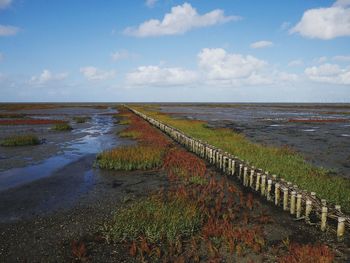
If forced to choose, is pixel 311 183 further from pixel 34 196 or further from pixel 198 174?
pixel 34 196

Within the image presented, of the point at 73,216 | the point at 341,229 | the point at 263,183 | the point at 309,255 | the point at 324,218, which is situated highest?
the point at 263,183

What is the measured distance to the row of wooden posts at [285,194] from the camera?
8.94 m

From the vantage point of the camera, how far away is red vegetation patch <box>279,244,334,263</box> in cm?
695

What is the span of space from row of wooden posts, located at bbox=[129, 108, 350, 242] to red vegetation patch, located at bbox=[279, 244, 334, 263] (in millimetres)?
1234

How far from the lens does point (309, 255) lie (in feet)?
23.7

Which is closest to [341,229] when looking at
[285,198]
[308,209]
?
[308,209]

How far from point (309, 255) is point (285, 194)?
3.56 meters

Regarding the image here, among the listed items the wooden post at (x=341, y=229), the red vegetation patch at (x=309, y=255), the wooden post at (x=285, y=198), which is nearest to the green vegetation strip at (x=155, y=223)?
the red vegetation patch at (x=309, y=255)

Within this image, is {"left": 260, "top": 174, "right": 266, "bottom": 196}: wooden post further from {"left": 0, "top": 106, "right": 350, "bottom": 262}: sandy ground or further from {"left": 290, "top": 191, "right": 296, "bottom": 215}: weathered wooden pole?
{"left": 290, "top": 191, "right": 296, "bottom": 215}: weathered wooden pole

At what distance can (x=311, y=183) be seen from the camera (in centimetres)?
1276

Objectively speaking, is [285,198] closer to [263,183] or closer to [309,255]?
[263,183]

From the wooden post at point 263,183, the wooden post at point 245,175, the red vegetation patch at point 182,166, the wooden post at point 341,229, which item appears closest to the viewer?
the wooden post at point 341,229

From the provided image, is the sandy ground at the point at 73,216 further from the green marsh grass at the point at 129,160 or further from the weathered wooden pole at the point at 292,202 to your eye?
the green marsh grass at the point at 129,160

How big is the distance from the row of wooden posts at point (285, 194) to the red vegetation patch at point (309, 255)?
1234 millimetres
